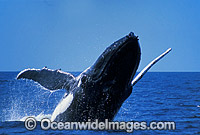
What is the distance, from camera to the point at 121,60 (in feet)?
22.6

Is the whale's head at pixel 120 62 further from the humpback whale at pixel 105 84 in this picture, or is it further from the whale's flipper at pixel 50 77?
the whale's flipper at pixel 50 77

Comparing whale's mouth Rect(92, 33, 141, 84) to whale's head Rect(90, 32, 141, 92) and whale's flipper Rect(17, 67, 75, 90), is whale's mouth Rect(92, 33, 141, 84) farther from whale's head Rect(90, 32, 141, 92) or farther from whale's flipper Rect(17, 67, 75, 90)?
whale's flipper Rect(17, 67, 75, 90)

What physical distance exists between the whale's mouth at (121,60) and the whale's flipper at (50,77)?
51.6 inches

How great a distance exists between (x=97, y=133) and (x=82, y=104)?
1004 mm

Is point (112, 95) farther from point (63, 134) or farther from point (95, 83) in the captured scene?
point (63, 134)

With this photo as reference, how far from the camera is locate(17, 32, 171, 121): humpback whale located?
22.6 feet

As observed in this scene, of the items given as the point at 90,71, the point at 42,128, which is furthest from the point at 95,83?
the point at 42,128

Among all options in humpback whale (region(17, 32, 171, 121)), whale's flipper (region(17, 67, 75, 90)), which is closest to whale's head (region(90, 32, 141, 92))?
humpback whale (region(17, 32, 171, 121))

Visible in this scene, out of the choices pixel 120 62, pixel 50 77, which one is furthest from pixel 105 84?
pixel 50 77

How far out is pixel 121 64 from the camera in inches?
272

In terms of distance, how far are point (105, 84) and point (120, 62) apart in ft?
1.99

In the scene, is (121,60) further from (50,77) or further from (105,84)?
(50,77)

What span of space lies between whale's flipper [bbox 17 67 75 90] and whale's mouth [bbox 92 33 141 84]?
1311 mm

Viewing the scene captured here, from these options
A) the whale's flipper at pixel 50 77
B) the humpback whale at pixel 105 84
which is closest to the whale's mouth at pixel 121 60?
the humpback whale at pixel 105 84
